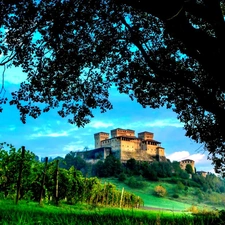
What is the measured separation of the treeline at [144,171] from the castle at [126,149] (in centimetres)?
613

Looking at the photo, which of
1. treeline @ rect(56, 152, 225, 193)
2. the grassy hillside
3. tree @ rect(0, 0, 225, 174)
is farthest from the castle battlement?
tree @ rect(0, 0, 225, 174)

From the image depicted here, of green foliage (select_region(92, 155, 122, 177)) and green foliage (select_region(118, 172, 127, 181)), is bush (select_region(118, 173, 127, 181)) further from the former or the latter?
green foliage (select_region(92, 155, 122, 177))

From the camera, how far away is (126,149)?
422 ft

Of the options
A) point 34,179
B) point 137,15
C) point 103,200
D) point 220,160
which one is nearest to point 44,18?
point 137,15

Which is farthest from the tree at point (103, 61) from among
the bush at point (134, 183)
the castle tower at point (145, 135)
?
the castle tower at point (145, 135)

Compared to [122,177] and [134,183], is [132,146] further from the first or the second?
[134,183]

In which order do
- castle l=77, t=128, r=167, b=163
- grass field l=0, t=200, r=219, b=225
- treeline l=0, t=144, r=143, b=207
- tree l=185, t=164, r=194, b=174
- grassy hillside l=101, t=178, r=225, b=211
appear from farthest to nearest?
tree l=185, t=164, r=194, b=174 < castle l=77, t=128, r=167, b=163 < grassy hillside l=101, t=178, r=225, b=211 < treeline l=0, t=144, r=143, b=207 < grass field l=0, t=200, r=219, b=225

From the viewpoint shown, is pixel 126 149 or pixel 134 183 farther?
pixel 126 149

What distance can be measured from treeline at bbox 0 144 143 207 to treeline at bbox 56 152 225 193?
72.1m

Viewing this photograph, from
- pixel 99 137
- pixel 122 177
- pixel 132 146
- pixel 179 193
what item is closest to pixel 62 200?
pixel 122 177

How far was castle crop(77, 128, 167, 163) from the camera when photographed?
128625mm

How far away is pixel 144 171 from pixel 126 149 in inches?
771

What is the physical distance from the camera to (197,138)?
1233 cm

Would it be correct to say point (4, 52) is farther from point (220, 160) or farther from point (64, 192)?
point (64, 192)
